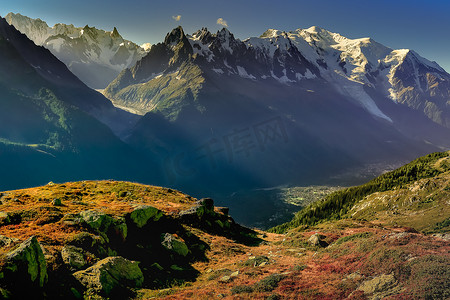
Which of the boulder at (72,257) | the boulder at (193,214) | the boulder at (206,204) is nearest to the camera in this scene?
the boulder at (72,257)

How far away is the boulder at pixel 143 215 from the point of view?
33.2 m

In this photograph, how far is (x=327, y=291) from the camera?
21.9m

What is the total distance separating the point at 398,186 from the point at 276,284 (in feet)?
226

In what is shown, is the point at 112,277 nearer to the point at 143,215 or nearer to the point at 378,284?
Result: the point at 143,215

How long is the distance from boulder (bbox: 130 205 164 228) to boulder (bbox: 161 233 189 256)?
317cm

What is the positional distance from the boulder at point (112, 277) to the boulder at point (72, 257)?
1.11 metres

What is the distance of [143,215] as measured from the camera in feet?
112

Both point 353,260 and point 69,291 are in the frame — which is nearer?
point 69,291

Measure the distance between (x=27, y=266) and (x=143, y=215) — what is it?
52.6 feet

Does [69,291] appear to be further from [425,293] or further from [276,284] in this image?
[425,293]

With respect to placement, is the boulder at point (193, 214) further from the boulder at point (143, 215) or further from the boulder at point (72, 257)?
the boulder at point (72, 257)

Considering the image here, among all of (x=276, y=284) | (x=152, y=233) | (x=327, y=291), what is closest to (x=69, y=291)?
(x=152, y=233)

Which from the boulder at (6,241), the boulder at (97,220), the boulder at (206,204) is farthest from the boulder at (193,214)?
the boulder at (6,241)

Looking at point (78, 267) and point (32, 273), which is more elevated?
point (32, 273)
